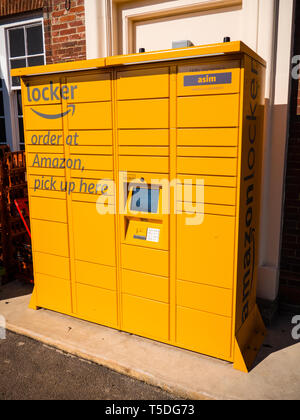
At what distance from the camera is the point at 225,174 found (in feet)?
9.93

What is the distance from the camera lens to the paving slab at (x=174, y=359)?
2.99m

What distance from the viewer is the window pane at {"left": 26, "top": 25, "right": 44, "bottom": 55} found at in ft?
18.8

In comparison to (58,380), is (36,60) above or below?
above

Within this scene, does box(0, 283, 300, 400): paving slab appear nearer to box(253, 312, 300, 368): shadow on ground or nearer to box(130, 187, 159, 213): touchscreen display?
box(253, 312, 300, 368): shadow on ground

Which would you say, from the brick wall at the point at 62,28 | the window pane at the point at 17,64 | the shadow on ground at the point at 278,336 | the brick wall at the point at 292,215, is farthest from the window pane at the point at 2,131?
the shadow on ground at the point at 278,336

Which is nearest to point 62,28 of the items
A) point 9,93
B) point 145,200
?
point 9,93

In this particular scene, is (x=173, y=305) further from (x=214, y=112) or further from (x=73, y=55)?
(x=73, y=55)

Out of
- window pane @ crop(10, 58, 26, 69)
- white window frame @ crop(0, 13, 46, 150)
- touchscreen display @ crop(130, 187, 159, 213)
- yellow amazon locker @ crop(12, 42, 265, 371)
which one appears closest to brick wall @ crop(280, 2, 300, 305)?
yellow amazon locker @ crop(12, 42, 265, 371)

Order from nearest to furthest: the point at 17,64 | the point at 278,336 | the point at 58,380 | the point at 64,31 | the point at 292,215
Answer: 1. the point at 58,380
2. the point at 278,336
3. the point at 292,215
4. the point at 64,31
5. the point at 17,64

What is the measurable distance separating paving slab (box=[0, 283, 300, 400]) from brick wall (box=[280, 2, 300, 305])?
337 millimetres

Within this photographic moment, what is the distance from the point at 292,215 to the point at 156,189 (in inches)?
64.3

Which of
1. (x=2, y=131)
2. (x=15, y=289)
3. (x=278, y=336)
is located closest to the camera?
(x=278, y=336)

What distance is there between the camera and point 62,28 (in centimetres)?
511

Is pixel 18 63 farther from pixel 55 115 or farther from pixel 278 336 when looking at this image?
pixel 278 336
